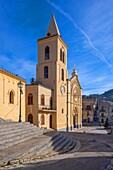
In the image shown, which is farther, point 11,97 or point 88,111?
point 88,111

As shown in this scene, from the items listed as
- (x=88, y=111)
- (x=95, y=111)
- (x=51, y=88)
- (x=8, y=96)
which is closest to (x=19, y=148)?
(x=8, y=96)

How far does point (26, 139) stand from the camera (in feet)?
31.8

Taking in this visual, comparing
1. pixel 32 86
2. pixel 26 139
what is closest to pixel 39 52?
pixel 32 86

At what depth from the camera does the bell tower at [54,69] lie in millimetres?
29047

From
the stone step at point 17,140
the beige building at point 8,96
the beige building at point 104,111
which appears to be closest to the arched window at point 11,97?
the beige building at point 8,96

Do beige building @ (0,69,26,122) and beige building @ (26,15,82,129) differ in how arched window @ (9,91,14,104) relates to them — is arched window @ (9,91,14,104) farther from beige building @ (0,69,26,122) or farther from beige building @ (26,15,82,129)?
beige building @ (26,15,82,129)

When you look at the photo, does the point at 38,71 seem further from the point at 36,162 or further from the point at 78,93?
the point at 36,162

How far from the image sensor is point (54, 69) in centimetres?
2941

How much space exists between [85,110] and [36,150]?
4633cm

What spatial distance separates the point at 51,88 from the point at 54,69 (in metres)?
3.56

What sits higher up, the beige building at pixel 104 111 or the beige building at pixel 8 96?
the beige building at pixel 8 96

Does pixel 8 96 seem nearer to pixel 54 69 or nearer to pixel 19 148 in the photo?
pixel 19 148

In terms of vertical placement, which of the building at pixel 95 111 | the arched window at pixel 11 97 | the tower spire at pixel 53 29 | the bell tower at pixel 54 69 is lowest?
the building at pixel 95 111

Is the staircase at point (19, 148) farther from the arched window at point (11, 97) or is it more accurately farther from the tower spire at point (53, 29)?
the tower spire at point (53, 29)
